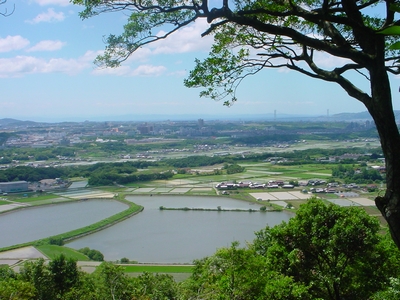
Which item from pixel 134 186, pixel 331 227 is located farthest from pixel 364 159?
pixel 331 227

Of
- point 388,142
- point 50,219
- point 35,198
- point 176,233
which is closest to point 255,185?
point 176,233

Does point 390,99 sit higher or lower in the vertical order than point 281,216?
higher

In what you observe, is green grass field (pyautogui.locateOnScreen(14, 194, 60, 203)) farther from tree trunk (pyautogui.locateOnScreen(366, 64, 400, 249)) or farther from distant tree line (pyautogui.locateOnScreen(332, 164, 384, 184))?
tree trunk (pyautogui.locateOnScreen(366, 64, 400, 249))

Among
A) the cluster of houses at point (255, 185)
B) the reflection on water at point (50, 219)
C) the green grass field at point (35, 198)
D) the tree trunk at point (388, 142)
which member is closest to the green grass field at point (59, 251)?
the reflection on water at point (50, 219)

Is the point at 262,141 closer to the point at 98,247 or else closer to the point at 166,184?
the point at 166,184

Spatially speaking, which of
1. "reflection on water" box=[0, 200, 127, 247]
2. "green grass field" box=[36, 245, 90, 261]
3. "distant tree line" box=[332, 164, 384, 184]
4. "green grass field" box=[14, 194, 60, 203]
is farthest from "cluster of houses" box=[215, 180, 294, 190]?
"green grass field" box=[36, 245, 90, 261]
